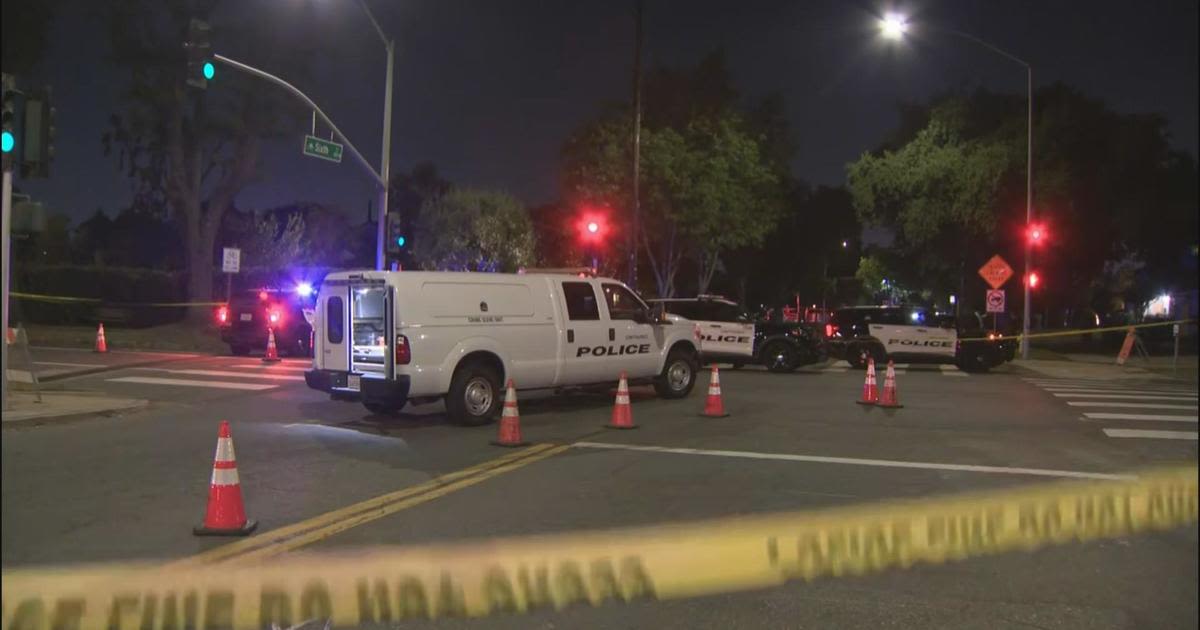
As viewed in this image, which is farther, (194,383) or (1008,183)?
(1008,183)

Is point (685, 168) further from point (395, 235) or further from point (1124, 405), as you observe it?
point (1124, 405)

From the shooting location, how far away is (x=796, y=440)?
10617mm

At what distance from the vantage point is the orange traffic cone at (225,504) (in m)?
6.34

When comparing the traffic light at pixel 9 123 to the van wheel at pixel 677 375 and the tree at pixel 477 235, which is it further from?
the tree at pixel 477 235

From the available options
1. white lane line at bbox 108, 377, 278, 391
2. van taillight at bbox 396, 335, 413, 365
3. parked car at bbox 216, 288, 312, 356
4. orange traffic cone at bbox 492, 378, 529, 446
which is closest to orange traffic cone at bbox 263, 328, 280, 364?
parked car at bbox 216, 288, 312, 356

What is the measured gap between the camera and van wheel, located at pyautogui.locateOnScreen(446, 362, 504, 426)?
1144 cm

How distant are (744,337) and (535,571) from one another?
15397 mm

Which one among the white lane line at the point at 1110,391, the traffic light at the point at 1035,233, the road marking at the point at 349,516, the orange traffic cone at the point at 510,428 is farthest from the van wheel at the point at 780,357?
the road marking at the point at 349,516

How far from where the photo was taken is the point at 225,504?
21.0 ft

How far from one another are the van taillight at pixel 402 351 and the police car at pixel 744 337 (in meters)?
10.3

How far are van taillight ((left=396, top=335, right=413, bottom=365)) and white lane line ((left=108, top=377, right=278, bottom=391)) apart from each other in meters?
5.81

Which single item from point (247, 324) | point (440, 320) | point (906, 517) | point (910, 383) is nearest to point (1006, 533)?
point (906, 517)

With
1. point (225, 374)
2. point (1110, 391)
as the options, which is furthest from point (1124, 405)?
point (225, 374)

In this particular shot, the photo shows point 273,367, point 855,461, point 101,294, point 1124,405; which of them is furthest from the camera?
point 101,294
